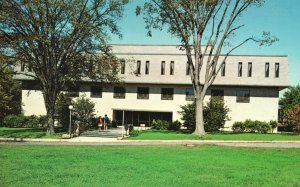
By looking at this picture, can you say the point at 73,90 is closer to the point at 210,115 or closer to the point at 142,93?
the point at 142,93

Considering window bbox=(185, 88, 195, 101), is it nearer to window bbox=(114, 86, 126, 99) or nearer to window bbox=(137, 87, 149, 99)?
window bbox=(137, 87, 149, 99)

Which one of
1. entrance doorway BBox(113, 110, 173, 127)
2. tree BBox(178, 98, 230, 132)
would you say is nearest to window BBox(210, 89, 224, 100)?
tree BBox(178, 98, 230, 132)

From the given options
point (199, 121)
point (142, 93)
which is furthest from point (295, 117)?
point (142, 93)

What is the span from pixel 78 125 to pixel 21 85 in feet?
59.9

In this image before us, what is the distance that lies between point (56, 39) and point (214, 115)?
1804 cm

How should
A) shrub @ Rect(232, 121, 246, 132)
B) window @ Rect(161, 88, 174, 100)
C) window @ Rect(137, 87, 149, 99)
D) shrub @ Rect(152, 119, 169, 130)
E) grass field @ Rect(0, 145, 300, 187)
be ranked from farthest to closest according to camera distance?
1. window @ Rect(137, 87, 149, 99)
2. window @ Rect(161, 88, 174, 100)
3. shrub @ Rect(152, 119, 169, 130)
4. shrub @ Rect(232, 121, 246, 132)
5. grass field @ Rect(0, 145, 300, 187)

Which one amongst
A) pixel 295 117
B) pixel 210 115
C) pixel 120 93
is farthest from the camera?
pixel 120 93

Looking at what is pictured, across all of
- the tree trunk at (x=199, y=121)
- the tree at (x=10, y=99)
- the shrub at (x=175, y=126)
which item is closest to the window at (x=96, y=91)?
the tree at (x=10, y=99)

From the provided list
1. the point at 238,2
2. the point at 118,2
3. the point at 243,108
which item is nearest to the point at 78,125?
the point at 118,2

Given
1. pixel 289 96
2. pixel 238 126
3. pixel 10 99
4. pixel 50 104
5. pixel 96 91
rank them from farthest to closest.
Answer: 1. pixel 289 96
2. pixel 96 91
3. pixel 238 126
4. pixel 10 99
5. pixel 50 104

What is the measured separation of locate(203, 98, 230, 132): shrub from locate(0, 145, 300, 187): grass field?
22.5 meters

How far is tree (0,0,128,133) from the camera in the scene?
104 feet

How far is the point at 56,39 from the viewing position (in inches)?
1318

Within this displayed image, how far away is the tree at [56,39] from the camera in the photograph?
104ft
